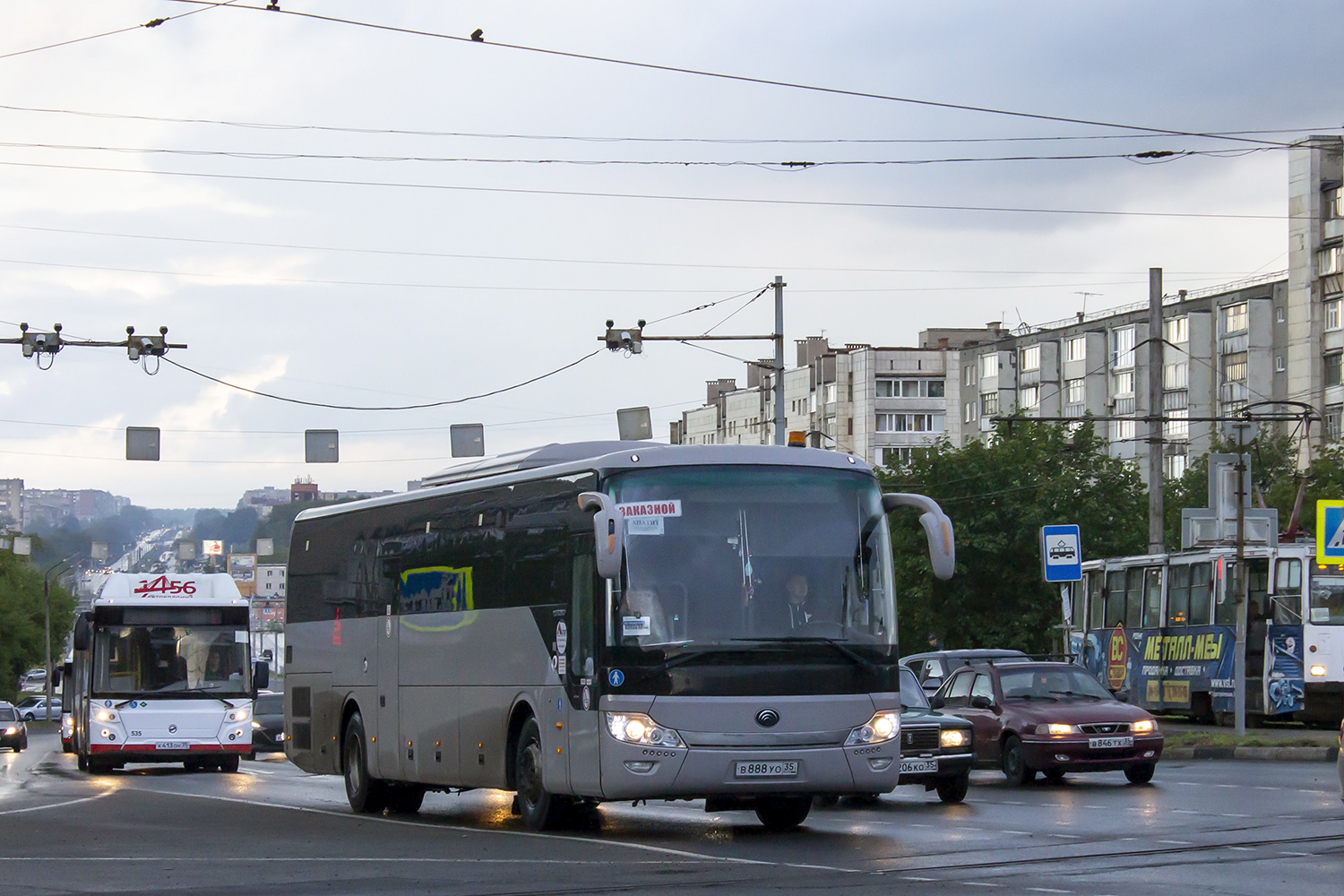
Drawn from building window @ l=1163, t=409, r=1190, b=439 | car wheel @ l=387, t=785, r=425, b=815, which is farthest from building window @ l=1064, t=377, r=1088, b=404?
car wheel @ l=387, t=785, r=425, b=815

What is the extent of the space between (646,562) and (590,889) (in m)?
4.14

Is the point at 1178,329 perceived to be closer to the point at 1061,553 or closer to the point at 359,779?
the point at 1061,553

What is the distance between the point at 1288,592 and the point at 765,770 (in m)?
23.6

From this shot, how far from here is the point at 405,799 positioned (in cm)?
2102

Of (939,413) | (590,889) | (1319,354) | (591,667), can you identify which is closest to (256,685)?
(591,667)

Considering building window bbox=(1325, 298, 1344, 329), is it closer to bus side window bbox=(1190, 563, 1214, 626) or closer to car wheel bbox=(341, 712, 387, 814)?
bus side window bbox=(1190, 563, 1214, 626)

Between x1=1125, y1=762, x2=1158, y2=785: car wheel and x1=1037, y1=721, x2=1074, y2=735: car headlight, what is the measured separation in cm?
86

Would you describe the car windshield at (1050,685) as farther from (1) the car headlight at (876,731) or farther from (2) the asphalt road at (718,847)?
(1) the car headlight at (876,731)

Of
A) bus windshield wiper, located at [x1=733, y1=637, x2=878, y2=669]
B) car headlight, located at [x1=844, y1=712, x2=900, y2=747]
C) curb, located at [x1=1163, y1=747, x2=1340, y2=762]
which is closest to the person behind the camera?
bus windshield wiper, located at [x1=733, y1=637, x2=878, y2=669]

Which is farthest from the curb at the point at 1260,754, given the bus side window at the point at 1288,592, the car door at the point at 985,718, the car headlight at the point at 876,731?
the car headlight at the point at 876,731

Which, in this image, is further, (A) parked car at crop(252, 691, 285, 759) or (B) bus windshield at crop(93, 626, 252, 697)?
(A) parked car at crop(252, 691, 285, 759)

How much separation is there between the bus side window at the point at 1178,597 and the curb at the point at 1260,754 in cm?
1011

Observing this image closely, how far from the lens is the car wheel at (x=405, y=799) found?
20.8m

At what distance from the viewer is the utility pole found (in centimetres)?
3716
